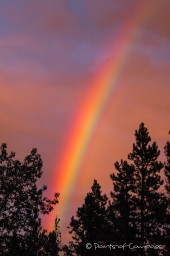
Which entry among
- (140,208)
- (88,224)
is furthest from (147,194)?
(88,224)

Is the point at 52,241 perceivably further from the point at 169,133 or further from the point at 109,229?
the point at 169,133

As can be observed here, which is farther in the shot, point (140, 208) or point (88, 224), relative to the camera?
point (88, 224)

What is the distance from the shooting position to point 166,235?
97.0ft

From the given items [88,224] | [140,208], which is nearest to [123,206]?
[140,208]

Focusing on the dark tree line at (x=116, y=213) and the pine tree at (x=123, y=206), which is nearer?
the dark tree line at (x=116, y=213)

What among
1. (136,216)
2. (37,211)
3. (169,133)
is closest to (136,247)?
(136,216)

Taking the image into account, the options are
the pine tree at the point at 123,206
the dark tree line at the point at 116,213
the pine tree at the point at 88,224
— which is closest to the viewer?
the dark tree line at the point at 116,213

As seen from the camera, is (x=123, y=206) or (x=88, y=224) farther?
(x=88, y=224)

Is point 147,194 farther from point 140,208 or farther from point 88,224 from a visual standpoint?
point 88,224

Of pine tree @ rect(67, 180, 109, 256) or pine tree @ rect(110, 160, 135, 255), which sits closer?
pine tree @ rect(110, 160, 135, 255)

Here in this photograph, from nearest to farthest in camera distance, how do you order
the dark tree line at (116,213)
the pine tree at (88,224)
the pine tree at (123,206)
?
the dark tree line at (116,213) → the pine tree at (123,206) → the pine tree at (88,224)

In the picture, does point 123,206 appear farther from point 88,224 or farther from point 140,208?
point 88,224

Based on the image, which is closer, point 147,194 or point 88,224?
point 147,194

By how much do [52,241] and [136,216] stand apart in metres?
18.3
